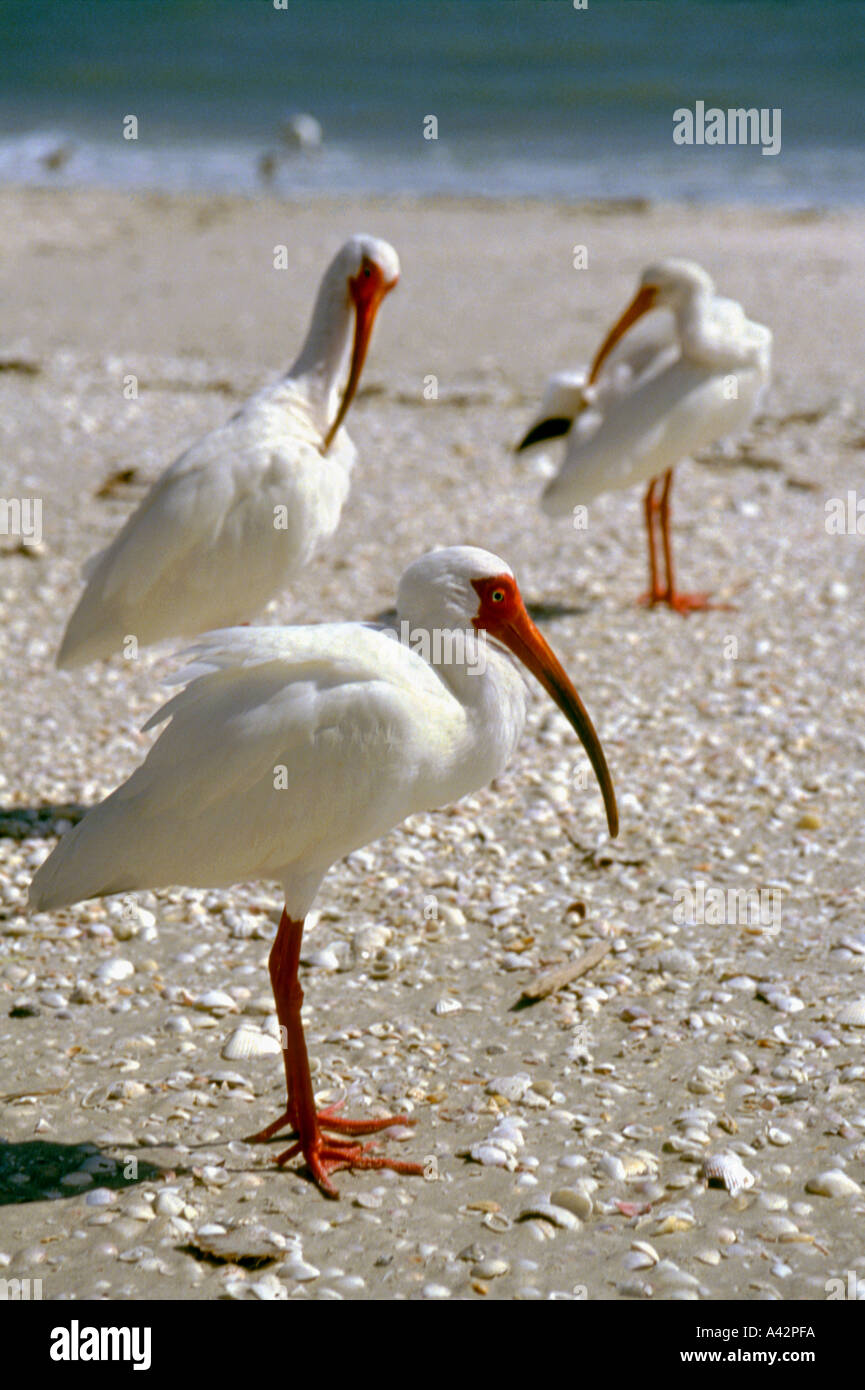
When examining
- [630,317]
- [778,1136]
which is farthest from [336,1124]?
[630,317]

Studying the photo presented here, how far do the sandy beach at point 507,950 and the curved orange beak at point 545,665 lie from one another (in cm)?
79

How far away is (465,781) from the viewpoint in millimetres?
3836

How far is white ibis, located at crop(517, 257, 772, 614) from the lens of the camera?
7.67 metres

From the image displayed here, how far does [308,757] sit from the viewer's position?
3668 mm

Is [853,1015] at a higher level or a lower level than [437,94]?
lower

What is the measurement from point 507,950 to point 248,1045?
3.01 feet

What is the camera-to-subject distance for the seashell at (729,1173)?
371 centimetres

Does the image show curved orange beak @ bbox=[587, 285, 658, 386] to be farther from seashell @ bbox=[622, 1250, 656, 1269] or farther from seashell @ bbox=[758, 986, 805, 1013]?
seashell @ bbox=[622, 1250, 656, 1269]

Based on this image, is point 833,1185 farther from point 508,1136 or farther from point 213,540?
point 213,540

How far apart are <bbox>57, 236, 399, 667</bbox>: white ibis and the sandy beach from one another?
714 millimetres

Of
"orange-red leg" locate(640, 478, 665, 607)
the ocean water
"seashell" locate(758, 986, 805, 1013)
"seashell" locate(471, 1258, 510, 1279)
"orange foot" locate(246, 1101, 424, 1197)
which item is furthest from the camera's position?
the ocean water

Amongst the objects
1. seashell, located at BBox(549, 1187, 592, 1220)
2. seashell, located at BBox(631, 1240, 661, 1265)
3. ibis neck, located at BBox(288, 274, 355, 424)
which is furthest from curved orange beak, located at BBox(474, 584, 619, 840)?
ibis neck, located at BBox(288, 274, 355, 424)

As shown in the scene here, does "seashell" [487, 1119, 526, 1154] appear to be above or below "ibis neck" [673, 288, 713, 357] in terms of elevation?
below

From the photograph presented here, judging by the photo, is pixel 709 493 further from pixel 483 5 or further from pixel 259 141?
pixel 483 5
